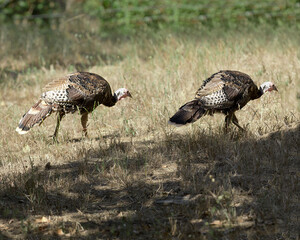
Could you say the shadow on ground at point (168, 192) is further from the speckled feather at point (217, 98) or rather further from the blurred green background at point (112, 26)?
the blurred green background at point (112, 26)

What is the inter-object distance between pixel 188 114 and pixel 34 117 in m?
2.07

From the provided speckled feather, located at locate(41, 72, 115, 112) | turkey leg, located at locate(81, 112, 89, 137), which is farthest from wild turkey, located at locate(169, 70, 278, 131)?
turkey leg, located at locate(81, 112, 89, 137)

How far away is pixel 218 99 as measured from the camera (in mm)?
6684

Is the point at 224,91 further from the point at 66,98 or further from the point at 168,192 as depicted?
the point at 66,98

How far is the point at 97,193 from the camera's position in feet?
18.4

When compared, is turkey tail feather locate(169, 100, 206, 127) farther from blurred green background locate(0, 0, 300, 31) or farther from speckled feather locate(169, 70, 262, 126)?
blurred green background locate(0, 0, 300, 31)

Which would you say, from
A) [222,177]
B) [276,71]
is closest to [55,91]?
[222,177]

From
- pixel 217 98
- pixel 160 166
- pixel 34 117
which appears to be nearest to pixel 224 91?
pixel 217 98

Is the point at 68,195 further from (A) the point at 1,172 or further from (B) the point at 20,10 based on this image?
(B) the point at 20,10

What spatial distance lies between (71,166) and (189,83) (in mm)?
3352

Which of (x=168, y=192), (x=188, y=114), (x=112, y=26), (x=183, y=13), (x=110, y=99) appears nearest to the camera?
(x=168, y=192)

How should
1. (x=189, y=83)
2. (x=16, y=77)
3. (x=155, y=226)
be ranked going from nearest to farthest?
(x=155, y=226) < (x=189, y=83) < (x=16, y=77)

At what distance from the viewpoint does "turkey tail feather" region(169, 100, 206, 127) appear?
650 cm

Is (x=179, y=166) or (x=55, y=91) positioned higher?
(x=55, y=91)
